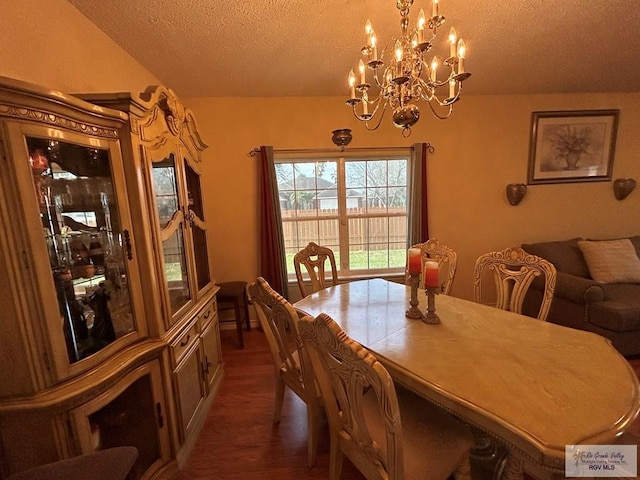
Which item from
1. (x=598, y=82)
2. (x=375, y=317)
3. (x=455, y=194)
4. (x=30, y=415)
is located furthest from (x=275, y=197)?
(x=598, y=82)

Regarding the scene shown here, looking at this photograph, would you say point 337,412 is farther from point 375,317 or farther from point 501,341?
point 501,341

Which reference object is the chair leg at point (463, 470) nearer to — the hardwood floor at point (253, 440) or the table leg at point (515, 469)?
the table leg at point (515, 469)

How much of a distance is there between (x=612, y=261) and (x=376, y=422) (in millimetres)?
3147

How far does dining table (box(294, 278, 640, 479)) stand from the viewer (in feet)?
2.52

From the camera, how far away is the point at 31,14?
1240mm

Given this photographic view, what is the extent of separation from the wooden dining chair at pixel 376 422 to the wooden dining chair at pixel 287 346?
0.24 m

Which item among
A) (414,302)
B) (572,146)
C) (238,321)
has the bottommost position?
(238,321)

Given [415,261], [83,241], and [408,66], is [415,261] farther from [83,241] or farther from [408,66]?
[83,241]

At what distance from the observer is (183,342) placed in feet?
5.18

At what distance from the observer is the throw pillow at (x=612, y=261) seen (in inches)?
105

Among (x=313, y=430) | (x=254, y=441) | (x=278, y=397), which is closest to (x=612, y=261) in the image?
(x=313, y=430)

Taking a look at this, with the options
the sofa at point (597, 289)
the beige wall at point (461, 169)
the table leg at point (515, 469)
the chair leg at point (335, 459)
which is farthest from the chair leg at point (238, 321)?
the sofa at point (597, 289)

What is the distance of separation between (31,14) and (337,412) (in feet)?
7.30

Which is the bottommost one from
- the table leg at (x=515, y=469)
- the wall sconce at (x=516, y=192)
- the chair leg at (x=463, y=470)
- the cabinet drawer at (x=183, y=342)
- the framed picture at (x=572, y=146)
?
the chair leg at (x=463, y=470)
